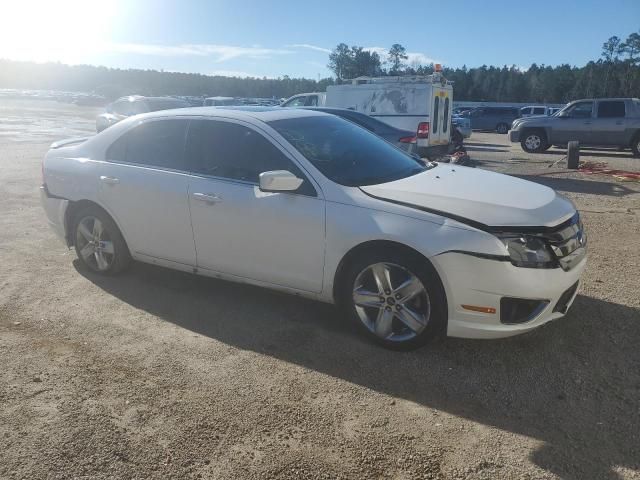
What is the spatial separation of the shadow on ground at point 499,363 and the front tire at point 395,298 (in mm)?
147

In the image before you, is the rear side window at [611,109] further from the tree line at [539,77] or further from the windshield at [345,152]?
the tree line at [539,77]

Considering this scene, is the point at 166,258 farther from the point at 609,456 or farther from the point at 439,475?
the point at 609,456

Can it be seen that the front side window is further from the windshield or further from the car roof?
the car roof

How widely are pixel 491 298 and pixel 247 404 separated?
1.56m

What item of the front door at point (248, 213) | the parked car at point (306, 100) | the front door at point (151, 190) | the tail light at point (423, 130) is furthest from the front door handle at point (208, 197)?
the parked car at point (306, 100)

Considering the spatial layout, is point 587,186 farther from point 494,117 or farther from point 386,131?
point 494,117

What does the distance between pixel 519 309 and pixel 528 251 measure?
36cm

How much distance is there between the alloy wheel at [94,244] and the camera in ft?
16.4

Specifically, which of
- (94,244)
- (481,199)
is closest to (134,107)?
(94,244)

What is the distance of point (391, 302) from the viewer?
142 inches

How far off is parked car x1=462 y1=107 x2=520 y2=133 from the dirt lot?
101ft

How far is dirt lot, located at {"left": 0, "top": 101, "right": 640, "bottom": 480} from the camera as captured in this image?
263cm

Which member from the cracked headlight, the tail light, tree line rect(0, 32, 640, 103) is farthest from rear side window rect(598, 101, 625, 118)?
tree line rect(0, 32, 640, 103)

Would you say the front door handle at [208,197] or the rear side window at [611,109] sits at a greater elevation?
the rear side window at [611,109]
